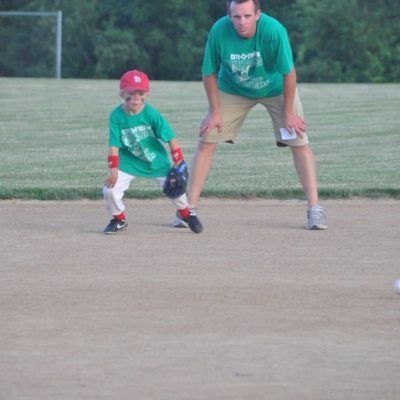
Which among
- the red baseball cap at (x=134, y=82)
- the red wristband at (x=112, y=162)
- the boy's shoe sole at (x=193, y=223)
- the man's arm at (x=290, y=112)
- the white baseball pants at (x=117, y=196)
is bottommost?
the boy's shoe sole at (x=193, y=223)

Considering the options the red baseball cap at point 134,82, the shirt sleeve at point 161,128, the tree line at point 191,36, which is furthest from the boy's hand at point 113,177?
the tree line at point 191,36

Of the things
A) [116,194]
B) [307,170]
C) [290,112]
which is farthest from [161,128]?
[307,170]

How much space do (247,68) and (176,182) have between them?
0.97 metres

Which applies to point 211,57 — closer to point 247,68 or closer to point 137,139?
point 247,68

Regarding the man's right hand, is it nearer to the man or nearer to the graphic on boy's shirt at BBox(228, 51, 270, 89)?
the man

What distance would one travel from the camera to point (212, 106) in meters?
8.39

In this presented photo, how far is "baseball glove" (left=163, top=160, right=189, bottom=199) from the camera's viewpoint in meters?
8.15

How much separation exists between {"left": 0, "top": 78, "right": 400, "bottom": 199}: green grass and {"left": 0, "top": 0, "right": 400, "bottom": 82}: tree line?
2141cm

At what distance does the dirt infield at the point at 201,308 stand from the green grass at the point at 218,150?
1.16 meters

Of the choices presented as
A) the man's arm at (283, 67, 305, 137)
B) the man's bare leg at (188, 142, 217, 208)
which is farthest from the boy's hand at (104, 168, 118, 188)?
the man's arm at (283, 67, 305, 137)

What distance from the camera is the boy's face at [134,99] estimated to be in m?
8.07

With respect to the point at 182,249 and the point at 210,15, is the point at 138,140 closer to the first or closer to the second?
the point at 182,249

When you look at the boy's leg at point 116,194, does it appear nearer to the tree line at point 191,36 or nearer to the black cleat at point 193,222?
the black cleat at point 193,222

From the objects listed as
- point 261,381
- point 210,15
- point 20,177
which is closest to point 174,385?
point 261,381
